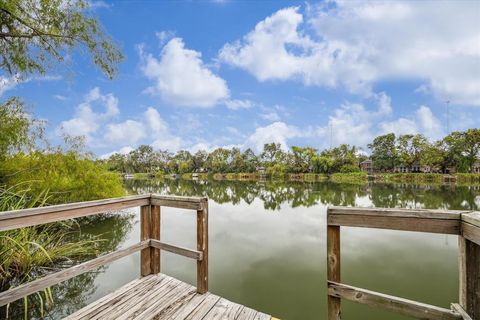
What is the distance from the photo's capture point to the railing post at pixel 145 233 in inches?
104

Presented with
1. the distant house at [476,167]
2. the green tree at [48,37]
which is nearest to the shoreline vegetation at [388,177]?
the distant house at [476,167]

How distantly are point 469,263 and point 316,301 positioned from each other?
Result: 127 inches

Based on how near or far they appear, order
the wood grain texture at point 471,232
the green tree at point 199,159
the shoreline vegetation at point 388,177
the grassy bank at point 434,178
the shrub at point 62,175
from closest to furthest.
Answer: the wood grain texture at point 471,232, the shrub at point 62,175, the grassy bank at point 434,178, the shoreline vegetation at point 388,177, the green tree at point 199,159

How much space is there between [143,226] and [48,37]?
487 centimetres

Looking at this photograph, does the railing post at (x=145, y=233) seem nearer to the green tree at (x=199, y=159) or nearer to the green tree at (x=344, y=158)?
the green tree at (x=344, y=158)

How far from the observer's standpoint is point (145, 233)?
2688 mm

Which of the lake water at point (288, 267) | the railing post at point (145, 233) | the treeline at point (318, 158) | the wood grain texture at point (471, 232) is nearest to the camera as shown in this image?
the wood grain texture at point (471, 232)

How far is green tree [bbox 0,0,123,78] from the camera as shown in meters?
4.70

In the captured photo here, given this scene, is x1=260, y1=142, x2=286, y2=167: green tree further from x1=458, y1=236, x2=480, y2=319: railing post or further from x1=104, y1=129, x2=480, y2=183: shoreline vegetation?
x1=458, y1=236, x2=480, y2=319: railing post

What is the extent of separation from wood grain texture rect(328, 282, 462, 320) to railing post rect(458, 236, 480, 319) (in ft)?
0.24

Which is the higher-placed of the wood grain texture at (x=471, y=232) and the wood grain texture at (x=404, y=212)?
the wood grain texture at (x=404, y=212)

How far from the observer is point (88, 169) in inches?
333

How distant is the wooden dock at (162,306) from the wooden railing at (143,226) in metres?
0.19

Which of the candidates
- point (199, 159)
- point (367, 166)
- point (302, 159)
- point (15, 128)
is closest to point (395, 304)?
point (15, 128)
